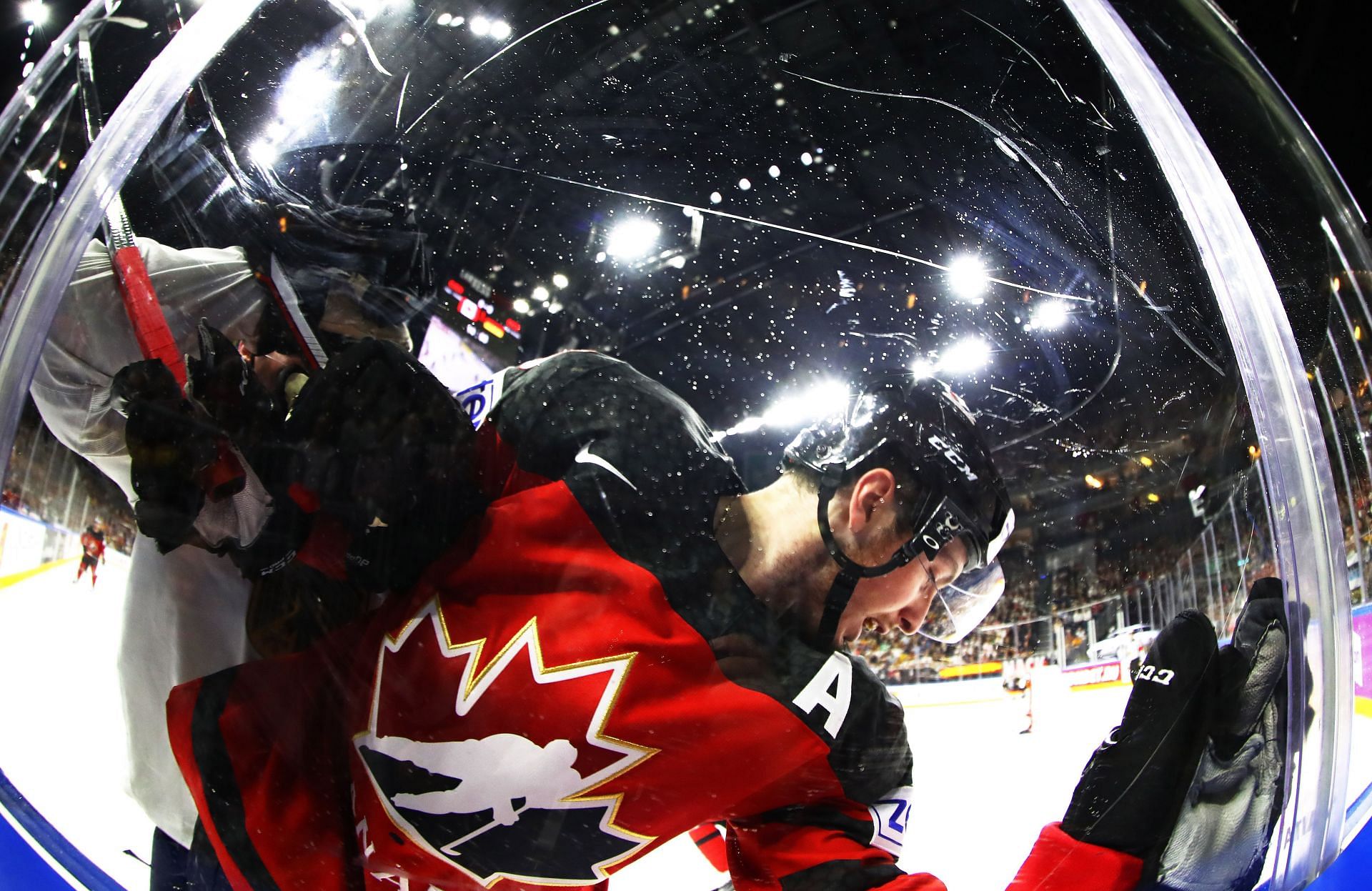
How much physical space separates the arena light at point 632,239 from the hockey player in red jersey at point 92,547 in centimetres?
31

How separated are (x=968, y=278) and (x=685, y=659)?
23 centimetres

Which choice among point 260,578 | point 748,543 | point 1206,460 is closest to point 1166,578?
point 1206,460

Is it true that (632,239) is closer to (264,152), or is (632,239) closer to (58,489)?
(264,152)

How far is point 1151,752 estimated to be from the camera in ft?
1.37

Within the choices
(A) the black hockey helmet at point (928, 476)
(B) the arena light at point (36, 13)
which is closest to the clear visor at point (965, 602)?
(A) the black hockey helmet at point (928, 476)

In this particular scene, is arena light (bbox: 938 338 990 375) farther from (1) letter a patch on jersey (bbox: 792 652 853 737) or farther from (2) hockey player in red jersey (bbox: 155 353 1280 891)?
(1) letter a patch on jersey (bbox: 792 652 853 737)

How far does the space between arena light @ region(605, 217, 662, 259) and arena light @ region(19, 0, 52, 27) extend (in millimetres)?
649

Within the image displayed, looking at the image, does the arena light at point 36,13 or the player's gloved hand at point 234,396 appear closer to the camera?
the player's gloved hand at point 234,396

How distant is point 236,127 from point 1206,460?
53 centimetres

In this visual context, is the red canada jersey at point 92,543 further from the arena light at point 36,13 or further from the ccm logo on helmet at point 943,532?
the arena light at point 36,13

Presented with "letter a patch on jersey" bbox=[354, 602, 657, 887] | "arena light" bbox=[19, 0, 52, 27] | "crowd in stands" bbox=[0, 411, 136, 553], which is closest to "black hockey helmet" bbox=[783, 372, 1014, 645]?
"letter a patch on jersey" bbox=[354, 602, 657, 887]

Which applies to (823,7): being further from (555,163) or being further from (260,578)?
(260,578)

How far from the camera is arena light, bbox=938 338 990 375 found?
41 centimetres

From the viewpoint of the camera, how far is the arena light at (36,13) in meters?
0.75
